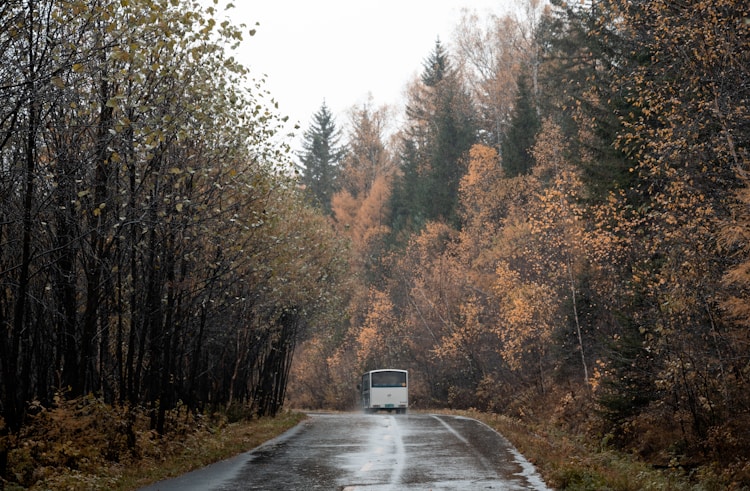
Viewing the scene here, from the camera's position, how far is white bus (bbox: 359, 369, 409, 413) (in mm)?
55500

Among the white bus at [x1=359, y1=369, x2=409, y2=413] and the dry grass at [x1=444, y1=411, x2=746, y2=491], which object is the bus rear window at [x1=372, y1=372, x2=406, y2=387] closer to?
the white bus at [x1=359, y1=369, x2=409, y2=413]

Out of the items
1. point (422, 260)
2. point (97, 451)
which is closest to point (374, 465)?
point (97, 451)

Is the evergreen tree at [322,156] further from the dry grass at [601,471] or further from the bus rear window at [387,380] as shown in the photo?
the dry grass at [601,471]

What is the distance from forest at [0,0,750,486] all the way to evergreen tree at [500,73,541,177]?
24cm

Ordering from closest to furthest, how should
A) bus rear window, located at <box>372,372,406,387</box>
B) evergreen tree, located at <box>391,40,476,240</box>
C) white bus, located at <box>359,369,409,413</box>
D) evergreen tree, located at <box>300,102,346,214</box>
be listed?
white bus, located at <box>359,369,409,413</box>
bus rear window, located at <box>372,372,406,387</box>
evergreen tree, located at <box>391,40,476,240</box>
evergreen tree, located at <box>300,102,346,214</box>

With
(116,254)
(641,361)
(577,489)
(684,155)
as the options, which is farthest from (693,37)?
(116,254)

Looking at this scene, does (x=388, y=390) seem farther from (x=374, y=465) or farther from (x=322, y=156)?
(x=322, y=156)

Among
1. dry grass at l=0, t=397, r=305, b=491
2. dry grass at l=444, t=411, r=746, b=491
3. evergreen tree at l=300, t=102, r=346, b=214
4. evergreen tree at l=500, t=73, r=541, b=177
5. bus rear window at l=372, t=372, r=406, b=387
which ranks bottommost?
dry grass at l=444, t=411, r=746, b=491

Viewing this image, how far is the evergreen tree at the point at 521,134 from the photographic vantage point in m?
55.2

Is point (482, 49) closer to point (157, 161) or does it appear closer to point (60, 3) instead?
point (157, 161)

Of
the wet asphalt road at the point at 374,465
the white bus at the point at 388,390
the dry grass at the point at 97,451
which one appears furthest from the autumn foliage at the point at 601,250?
the dry grass at the point at 97,451

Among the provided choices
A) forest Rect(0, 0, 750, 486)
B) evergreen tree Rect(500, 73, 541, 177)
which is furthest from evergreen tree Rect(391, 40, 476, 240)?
forest Rect(0, 0, 750, 486)

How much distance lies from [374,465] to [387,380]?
4005 cm

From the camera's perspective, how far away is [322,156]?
332 ft
